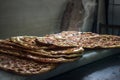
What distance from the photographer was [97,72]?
102 inches

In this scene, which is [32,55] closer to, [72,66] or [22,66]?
[22,66]

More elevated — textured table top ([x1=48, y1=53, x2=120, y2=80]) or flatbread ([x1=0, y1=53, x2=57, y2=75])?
flatbread ([x1=0, y1=53, x2=57, y2=75])

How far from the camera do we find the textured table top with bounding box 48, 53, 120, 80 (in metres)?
2.43

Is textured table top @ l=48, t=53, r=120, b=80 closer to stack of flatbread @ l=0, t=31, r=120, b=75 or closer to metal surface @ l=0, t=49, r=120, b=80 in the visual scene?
metal surface @ l=0, t=49, r=120, b=80

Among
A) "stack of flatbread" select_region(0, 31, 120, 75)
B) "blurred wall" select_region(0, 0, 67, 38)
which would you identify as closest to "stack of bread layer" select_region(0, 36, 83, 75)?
"stack of flatbread" select_region(0, 31, 120, 75)

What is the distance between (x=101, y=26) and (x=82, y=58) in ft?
7.02

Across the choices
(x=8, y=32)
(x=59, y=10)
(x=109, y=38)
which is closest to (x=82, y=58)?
(x=109, y=38)

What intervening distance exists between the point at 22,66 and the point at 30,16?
1.68 metres

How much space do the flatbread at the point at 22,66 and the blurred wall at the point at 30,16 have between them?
116 centimetres

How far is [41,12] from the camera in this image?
380cm

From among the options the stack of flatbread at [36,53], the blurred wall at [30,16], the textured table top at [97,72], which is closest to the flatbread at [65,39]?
the stack of flatbread at [36,53]

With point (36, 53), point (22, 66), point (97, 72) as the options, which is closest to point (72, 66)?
point (97, 72)

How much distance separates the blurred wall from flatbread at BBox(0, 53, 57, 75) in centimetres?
116

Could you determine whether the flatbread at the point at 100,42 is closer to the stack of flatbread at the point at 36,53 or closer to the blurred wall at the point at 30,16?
the stack of flatbread at the point at 36,53
